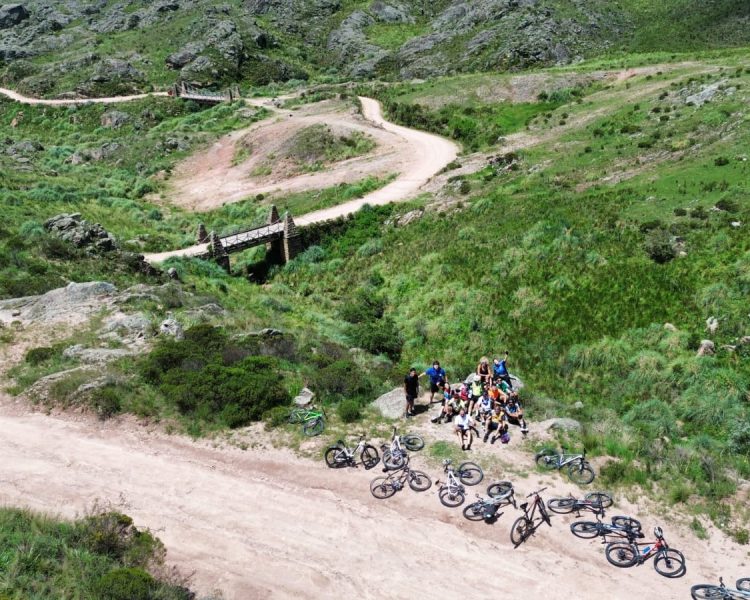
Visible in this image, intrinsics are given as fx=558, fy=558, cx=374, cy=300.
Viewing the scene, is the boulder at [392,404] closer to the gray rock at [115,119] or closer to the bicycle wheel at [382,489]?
the bicycle wheel at [382,489]

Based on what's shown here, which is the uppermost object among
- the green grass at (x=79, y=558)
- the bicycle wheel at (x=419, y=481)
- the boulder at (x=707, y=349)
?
the green grass at (x=79, y=558)

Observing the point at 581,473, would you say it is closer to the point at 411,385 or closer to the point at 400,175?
the point at 411,385

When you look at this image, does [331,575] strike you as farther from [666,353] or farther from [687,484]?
[666,353]

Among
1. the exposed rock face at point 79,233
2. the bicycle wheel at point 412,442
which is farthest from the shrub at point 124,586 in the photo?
the exposed rock face at point 79,233

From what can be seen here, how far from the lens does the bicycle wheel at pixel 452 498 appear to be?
13.5m

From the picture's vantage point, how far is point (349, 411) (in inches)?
663

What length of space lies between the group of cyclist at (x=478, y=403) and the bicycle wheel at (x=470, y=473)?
3.03 feet

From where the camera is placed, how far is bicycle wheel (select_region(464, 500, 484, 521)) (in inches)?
515

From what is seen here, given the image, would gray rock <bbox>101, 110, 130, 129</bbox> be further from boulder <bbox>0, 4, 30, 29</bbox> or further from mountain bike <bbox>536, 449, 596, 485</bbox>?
boulder <bbox>0, 4, 30, 29</bbox>

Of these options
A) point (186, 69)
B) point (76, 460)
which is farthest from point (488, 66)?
point (76, 460)

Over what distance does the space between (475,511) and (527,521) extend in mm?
1189

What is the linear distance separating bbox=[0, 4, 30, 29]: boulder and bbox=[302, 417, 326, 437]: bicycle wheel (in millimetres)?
165957

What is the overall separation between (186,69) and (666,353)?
96.6 m

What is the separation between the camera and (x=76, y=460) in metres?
15.1
